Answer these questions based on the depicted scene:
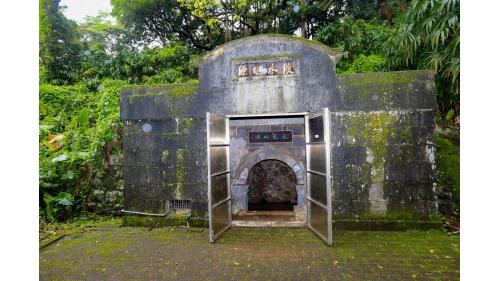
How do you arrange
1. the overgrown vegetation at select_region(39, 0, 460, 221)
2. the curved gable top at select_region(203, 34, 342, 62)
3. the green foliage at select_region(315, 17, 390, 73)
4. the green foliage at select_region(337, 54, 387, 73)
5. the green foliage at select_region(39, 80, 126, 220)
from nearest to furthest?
the curved gable top at select_region(203, 34, 342, 62), the overgrown vegetation at select_region(39, 0, 460, 221), the green foliage at select_region(39, 80, 126, 220), the green foliage at select_region(337, 54, 387, 73), the green foliage at select_region(315, 17, 390, 73)

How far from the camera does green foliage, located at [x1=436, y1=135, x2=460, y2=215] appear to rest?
505 cm

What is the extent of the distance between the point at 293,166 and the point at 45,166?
5823mm

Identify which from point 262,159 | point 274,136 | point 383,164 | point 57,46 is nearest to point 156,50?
point 57,46

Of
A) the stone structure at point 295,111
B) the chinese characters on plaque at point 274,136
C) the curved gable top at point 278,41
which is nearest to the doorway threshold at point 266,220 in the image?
the stone structure at point 295,111

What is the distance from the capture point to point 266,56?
5.22m

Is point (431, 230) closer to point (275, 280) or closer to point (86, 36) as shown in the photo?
point (275, 280)

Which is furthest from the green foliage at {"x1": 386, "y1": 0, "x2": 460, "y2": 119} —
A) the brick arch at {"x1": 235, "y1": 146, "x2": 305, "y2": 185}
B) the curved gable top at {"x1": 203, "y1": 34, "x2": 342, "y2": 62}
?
the brick arch at {"x1": 235, "y1": 146, "x2": 305, "y2": 185}

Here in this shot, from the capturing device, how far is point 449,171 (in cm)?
508

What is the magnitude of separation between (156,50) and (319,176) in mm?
9730

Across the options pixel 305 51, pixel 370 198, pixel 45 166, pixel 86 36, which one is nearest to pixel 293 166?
pixel 370 198

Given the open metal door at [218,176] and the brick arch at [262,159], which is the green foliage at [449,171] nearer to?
the brick arch at [262,159]

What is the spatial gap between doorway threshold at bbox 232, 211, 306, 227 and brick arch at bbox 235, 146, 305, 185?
3.18ft

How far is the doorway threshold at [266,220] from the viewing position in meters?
5.52

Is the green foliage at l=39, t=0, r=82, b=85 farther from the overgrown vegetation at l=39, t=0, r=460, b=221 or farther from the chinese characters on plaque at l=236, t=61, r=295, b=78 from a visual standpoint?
the chinese characters on plaque at l=236, t=61, r=295, b=78
